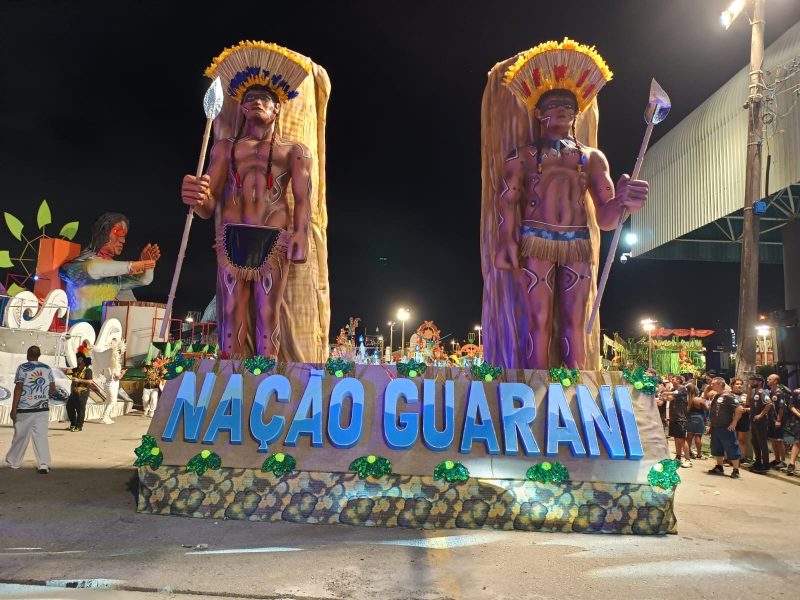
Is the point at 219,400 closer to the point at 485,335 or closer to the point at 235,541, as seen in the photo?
the point at 235,541

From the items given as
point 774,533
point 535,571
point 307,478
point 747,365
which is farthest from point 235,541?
point 747,365

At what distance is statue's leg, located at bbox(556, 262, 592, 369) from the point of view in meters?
5.91

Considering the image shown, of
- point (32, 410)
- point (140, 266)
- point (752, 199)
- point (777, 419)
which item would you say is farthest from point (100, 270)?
point (777, 419)

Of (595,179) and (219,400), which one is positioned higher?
(595,179)

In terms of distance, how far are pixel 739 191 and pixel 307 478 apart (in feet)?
52.6

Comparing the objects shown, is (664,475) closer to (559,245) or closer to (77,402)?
(559,245)

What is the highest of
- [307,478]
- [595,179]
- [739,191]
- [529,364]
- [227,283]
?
[739,191]

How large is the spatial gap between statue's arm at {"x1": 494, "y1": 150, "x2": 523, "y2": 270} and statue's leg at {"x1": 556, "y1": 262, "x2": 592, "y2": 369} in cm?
58

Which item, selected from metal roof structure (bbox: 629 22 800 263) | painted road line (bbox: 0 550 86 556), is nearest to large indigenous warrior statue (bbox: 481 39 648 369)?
painted road line (bbox: 0 550 86 556)

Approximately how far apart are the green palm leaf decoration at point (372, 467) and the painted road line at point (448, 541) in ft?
2.01

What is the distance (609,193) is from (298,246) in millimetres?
3447

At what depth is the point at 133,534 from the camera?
14.2ft

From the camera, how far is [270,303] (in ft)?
20.8

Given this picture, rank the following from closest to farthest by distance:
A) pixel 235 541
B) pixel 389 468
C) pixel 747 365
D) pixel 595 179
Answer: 1. pixel 235 541
2. pixel 389 468
3. pixel 595 179
4. pixel 747 365
